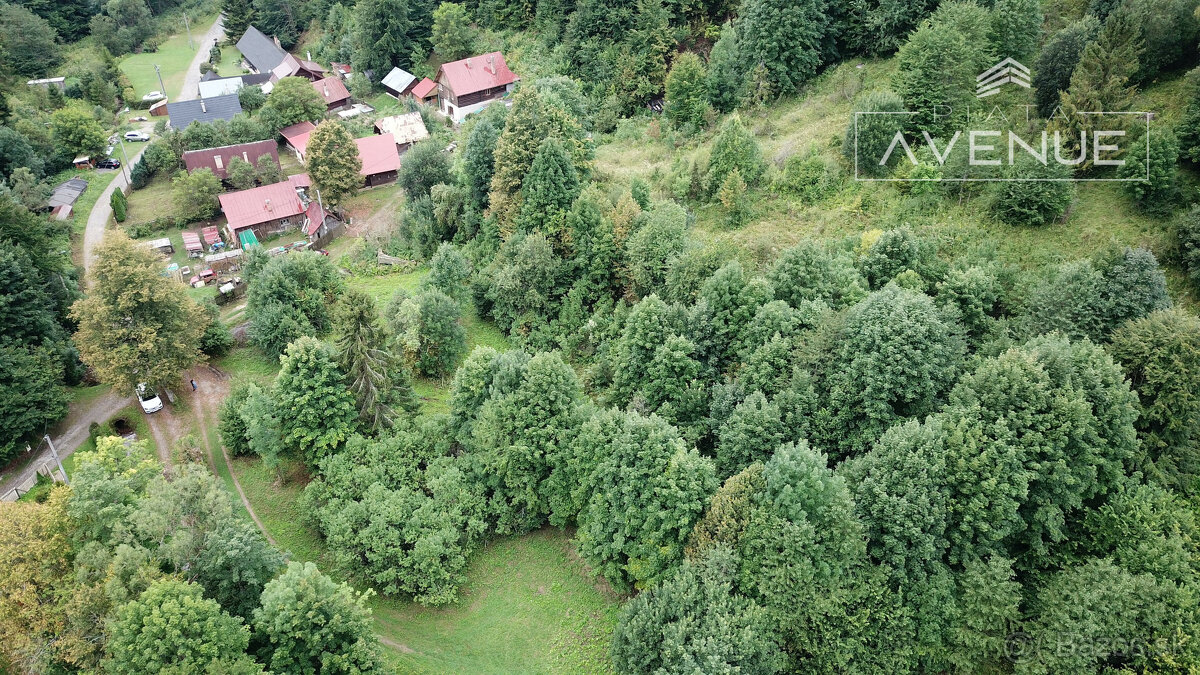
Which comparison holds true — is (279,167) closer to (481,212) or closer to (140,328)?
(481,212)

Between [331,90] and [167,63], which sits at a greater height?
[167,63]

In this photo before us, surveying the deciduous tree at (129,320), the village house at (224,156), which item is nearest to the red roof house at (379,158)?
the village house at (224,156)

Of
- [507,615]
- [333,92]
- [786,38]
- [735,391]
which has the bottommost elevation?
[507,615]

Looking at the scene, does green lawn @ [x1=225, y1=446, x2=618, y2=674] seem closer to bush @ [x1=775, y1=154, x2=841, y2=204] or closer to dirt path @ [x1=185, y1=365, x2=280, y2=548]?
dirt path @ [x1=185, y1=365, x2=280, y2=548]

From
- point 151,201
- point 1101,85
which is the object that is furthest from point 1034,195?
point 151,201

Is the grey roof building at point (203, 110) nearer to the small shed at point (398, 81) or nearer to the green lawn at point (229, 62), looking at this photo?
the small shed at point (398, 81)

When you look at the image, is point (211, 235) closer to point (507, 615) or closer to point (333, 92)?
point (333, 92)
